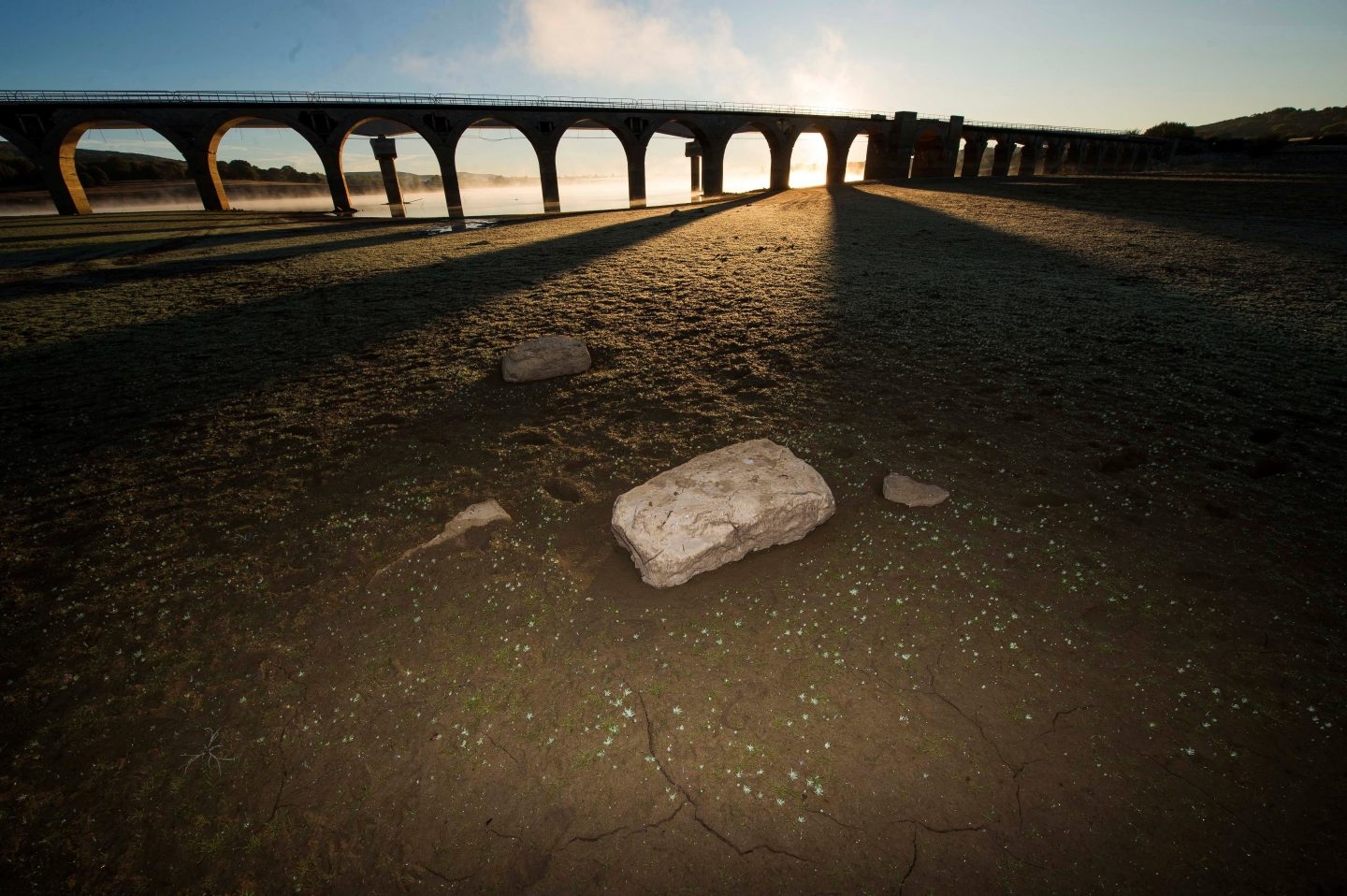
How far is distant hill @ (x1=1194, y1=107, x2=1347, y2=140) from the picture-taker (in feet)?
338

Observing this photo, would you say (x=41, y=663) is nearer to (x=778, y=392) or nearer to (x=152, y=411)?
(x=152, y=411)

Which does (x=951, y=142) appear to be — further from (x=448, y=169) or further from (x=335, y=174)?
(x=335, y=174)

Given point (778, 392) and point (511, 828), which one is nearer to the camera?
point (511, 828)

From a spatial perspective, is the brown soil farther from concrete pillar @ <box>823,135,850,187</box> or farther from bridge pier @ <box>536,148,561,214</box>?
concrete pillar @ <box>823,135,850,187</box>

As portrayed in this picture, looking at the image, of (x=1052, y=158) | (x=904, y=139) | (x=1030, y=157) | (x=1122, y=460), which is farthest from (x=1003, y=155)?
(x=1122, y=460)

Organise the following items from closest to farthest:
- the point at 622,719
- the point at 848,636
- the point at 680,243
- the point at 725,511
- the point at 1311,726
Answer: the point at 1311,726 < the point at 622,719 < the point at 848,636 < the point at 725,511 < the point at 680,243

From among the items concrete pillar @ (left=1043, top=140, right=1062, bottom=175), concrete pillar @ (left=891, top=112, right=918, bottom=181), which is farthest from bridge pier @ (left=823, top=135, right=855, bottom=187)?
concrete pillar @ (left=1043, top=140, right=1062, bottom=175)

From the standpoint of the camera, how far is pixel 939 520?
3.01m

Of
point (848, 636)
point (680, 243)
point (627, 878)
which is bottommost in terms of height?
point (627, 878)

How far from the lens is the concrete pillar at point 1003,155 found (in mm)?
48562

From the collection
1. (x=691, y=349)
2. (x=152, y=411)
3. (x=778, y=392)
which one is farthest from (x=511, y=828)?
(x=152, y=411)

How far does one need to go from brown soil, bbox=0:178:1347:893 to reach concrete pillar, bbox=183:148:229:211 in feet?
91.5

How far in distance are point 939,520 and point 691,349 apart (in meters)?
3.41

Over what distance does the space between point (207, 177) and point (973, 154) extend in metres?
56.5
